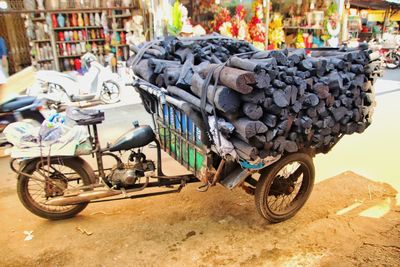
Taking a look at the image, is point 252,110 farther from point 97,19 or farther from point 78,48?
point 78,48

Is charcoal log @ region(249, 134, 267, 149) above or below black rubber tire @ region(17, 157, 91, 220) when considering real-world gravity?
above

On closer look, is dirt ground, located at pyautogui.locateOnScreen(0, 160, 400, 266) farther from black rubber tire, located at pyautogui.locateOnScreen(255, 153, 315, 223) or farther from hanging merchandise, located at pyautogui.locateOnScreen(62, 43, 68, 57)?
hanging merchandise, located at pyautogui.locateOnScreen(62, 43, 68, 57)

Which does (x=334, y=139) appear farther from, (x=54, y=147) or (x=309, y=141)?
(x=54, y=147)

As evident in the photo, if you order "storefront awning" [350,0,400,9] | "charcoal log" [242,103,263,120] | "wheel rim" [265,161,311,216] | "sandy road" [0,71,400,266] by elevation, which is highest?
"storefront awning" [350,0,400,9]

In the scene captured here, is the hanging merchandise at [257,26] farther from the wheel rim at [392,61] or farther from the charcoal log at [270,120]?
the charcoal log at [270,120]

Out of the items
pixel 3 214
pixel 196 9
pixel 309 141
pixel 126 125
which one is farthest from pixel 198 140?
pixel 196 9

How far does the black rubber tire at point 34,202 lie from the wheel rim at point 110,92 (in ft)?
16.0

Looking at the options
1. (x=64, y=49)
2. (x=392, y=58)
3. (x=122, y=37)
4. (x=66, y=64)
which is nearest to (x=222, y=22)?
(x=122, y=37)

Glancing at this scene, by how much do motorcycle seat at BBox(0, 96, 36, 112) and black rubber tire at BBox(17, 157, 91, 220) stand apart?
2330mm

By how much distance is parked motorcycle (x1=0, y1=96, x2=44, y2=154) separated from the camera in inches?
187

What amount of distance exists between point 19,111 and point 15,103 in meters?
0.13

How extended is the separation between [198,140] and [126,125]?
3.50 meters

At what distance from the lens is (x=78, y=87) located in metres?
7.51

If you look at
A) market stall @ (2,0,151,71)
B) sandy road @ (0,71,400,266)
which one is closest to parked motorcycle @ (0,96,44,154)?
sandy road @ (0,71,400,266)
